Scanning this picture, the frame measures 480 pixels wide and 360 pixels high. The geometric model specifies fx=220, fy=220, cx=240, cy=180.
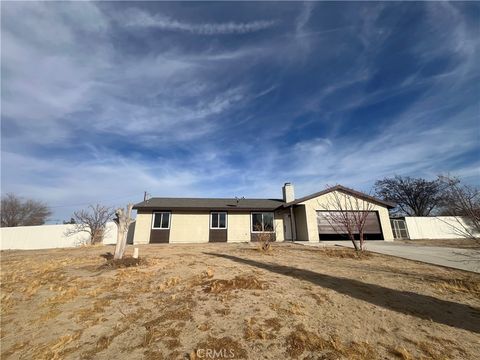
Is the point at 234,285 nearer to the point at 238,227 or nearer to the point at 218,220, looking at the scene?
the point at 238,227

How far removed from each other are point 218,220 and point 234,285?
14.3 meters

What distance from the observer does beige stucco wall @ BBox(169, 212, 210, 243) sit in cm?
1905

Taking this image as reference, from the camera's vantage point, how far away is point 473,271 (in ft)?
21.7

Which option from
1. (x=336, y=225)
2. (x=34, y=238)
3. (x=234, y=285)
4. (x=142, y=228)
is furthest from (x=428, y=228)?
(x=34, y=238)

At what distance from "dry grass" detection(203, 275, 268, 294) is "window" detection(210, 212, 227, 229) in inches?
535

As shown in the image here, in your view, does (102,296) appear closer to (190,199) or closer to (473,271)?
(473,271)

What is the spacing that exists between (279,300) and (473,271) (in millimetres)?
6397

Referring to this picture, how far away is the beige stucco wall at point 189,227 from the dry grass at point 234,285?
532 inches

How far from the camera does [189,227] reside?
19.3m

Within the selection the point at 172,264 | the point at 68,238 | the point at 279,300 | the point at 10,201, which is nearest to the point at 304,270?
the point at 279,300

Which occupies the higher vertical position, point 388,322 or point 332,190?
point 332,190

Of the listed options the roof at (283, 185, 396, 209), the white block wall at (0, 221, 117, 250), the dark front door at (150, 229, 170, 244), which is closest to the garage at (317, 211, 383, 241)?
the roof at (283, 185, 396, 209)

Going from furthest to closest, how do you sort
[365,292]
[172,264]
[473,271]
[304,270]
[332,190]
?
[332,190]
[172,264]
[304,270]
[473,271]
[365,292]

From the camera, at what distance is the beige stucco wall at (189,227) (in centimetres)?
1905
